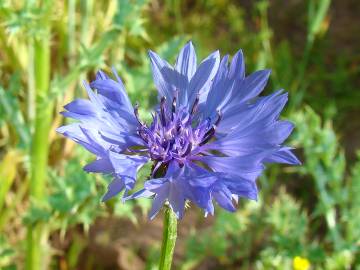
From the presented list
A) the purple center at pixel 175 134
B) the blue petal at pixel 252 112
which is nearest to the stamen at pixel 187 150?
the purple center at pixel 175 134

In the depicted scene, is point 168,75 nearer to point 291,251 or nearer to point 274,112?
point 274,112

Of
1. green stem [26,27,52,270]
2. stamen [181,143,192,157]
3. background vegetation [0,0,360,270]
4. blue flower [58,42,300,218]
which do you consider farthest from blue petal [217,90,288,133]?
green stem [26,27,52,270]

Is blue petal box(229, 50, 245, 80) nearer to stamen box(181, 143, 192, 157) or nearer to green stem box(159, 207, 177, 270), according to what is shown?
stamen box(181, 143, 192, 157)

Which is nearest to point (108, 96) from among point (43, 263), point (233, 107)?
point (233, 107)

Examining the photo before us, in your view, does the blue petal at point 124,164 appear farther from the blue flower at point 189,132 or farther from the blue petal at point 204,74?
the blue petal at point 204,74

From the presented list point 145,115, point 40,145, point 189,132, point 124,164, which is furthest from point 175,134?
point 40,145

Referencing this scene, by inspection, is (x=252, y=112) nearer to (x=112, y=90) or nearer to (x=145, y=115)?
(x=112, y=90)
